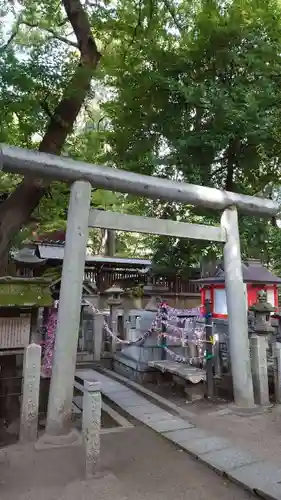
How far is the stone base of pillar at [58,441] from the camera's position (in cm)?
502

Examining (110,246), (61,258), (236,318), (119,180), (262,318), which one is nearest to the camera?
(119,180)

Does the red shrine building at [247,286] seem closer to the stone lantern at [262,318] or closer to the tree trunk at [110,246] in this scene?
the stone lantern at [262,318]

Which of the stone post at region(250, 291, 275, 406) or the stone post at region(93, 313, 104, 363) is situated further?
the stone post at region(93, 313, 104, 363)

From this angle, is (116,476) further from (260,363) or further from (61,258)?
(61,258)

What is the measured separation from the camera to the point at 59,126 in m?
8.23

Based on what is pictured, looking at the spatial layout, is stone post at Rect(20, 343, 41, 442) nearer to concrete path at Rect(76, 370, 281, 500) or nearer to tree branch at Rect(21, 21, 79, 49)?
concrete path at Rect(76, 370, 281, 500)

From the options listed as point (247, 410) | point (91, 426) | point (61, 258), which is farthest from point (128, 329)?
point (61, 258)

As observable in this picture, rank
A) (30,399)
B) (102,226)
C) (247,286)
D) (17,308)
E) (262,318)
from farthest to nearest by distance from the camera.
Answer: (247,286)
(262,318)
(102,226)
(17,308)
(30,399)

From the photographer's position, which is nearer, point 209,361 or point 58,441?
point 58,441

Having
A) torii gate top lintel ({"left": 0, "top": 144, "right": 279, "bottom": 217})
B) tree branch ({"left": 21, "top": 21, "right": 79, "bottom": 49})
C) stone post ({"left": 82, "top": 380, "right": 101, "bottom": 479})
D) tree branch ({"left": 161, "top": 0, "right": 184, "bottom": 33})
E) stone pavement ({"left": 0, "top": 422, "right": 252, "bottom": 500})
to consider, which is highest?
tree branch ({"left": 161, "top": 0, "right": 184, "bottom": 33})

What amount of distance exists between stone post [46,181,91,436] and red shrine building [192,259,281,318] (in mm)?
5935

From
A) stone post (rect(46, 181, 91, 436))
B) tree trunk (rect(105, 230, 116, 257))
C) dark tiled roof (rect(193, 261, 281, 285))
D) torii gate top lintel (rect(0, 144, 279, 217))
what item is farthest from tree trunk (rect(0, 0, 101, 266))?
tree trunk (rect(105, 230, 116, 257))

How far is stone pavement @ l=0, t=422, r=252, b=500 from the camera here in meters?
3.88

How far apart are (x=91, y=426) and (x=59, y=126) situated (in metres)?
6.30
